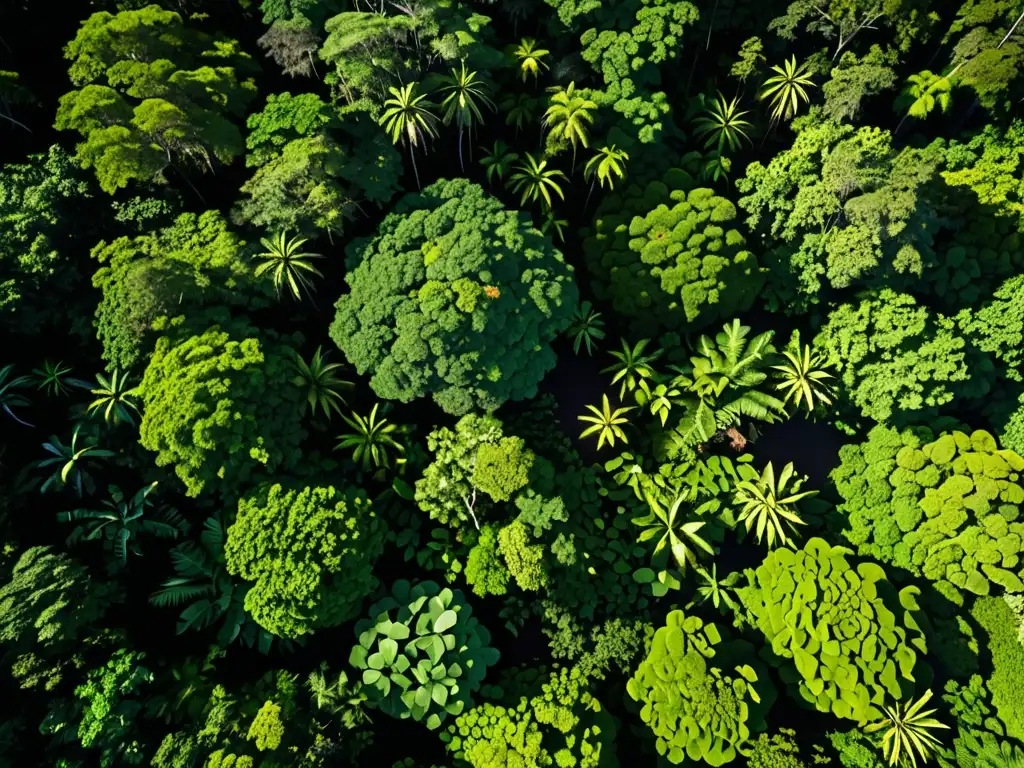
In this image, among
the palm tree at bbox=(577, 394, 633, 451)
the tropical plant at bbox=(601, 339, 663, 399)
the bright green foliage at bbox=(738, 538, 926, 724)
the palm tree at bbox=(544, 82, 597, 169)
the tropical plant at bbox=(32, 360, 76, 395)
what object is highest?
the palm tree at bbox=(544, 82, 597, 169)

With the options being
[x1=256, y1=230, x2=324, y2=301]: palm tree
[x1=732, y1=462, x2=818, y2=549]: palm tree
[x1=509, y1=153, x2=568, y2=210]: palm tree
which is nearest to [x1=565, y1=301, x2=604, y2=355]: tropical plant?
[x1=509, y1=153, x2=568, y2=210]: palm tree

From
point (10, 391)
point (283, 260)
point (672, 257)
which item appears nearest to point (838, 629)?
point (672, 257)

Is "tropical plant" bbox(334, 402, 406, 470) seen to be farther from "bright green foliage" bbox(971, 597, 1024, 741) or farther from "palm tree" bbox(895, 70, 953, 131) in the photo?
"palm tree" bbox(895, 70, 953, 131)

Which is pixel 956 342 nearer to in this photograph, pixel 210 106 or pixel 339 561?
pixel 339 561

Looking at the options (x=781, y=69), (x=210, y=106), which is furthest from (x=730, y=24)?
(x=210, y=106)

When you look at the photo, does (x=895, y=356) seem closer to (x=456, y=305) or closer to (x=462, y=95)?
(x=456, y=305)

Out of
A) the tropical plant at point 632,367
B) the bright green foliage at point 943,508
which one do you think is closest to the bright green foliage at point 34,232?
the tropical plant at point 632,367

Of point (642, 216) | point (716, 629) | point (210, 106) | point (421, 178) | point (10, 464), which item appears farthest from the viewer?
point (421, 178)

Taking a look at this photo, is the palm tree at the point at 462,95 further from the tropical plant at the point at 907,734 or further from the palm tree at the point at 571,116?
the tropical plant at the point at 907,734
